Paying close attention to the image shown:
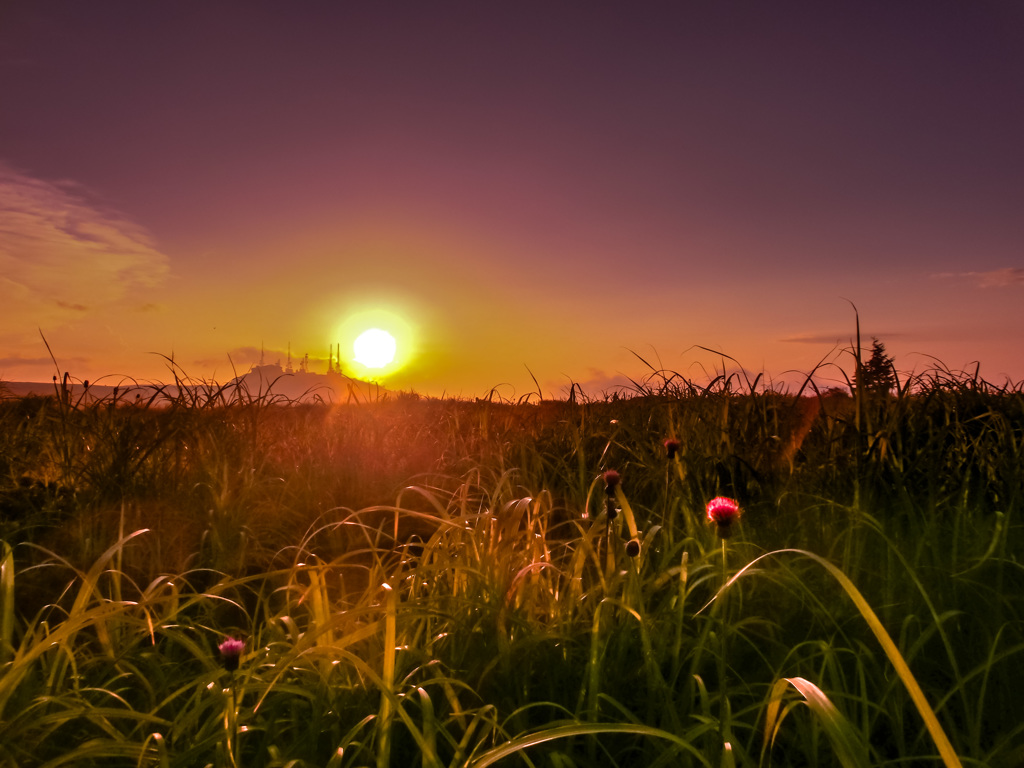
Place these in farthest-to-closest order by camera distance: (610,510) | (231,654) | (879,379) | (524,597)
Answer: (879,379) → (524,597) → (610,510) → (231,654)

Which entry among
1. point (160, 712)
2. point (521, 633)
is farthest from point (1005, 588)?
point (160, 712)

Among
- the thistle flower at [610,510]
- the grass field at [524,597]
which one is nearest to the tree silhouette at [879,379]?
the grass field at [524,597]

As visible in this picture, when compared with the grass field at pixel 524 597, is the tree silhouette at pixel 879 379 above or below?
above

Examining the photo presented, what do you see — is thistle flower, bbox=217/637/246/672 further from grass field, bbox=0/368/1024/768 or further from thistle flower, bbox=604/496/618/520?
thistle flower, bbox=604/496/618/520

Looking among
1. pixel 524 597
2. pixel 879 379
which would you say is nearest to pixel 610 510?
pixel 524 597

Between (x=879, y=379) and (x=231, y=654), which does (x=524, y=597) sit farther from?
(x=879, y=379)

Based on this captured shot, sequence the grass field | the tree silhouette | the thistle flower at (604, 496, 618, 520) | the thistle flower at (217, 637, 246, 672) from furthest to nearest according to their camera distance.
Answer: the tree silhouette → the thistle flower at (604, 496, 618, 520) → the grass field → the thistle flower at (217, 637, 246, 672)

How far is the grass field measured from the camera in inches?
67.9

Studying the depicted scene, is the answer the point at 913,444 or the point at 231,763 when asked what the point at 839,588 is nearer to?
the point at 913,444

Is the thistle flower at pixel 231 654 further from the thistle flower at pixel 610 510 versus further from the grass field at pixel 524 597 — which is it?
the thistle flower at pixel 610 510

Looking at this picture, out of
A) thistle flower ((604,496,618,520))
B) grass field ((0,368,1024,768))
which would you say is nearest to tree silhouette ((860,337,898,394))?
grass field ((0,368,1024,768))

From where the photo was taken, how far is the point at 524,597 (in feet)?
8.13

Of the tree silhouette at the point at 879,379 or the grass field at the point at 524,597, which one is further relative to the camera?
the tree silhouette at the point at 879,379

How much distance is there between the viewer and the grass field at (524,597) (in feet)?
5.65
